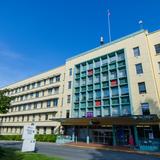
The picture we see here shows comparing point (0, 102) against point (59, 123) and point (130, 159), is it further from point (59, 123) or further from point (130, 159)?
point (130, 159)

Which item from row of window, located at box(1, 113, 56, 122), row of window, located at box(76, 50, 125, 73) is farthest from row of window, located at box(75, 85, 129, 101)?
row of window, located at box(1, 113, 56, 122)

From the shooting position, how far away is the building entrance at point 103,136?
102ft

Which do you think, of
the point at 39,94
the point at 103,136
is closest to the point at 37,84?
the point at 39,94

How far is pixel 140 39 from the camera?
3155cm

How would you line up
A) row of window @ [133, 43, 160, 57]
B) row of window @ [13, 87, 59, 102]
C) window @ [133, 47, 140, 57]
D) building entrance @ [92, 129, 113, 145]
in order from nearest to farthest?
row of window @ [133, 43, 160, 57] → building entrance @ [92, 129, 113, 145] → window @ [133, 47, 140, 57] → row of window @ [13, 87, 59, 102]

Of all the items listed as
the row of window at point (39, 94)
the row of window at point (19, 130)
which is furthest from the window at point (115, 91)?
the row of window at point (19, 130)

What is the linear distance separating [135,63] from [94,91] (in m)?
9.77

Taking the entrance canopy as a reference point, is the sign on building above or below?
below

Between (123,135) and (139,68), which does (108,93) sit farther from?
(123,135)

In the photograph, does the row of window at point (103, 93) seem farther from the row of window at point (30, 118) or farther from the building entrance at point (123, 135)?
the row of window at point (30, 118)

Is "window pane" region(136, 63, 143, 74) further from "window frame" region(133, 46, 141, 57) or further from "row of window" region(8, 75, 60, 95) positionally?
"row of window" region(8, 75, 60, 95)

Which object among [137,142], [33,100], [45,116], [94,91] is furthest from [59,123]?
[137,142]

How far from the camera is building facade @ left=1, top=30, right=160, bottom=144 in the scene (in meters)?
27.9

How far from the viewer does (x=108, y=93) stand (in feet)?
108
